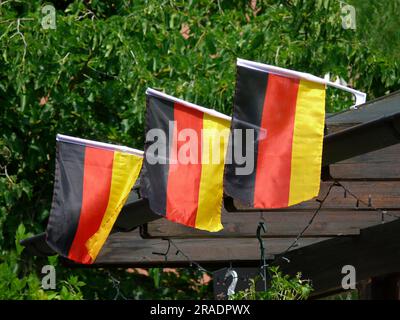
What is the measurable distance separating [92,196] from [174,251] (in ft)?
4.93

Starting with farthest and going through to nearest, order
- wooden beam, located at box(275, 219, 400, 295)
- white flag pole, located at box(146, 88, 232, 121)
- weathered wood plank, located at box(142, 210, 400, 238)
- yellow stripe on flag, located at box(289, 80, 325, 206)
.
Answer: wooden beam, located at box(275, 219, 400, 295) → weathered wood plank, located at box(142, 210, 400, 238) → white flag pole, located at box(146, 88, 232, 121) → yellow stripe on flag, located at box(289, 80, 325, 206)

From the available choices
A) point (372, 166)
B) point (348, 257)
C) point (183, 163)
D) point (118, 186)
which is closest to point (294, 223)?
point (348, 257)

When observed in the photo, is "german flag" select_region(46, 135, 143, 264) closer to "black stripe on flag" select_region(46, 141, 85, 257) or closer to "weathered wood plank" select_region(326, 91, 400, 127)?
"black stripe on flag" select_region(46, 141, 85, 257)

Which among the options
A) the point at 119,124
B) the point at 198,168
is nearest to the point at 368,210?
the point at 198,168

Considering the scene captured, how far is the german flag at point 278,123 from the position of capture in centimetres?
603

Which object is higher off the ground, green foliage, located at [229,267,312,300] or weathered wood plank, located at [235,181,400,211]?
weathered wood plank, located at [235,181,400,211]

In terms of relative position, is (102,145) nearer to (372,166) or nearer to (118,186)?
(118,186)

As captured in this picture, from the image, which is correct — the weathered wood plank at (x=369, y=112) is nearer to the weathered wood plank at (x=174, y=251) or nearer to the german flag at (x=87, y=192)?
the german flag at (x=87, y=192)

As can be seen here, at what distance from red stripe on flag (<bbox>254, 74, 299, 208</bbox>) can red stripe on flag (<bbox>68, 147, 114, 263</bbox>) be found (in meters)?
1.02

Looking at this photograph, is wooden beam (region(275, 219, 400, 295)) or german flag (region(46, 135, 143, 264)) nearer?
german flag (region(46, 135, 143, 264))

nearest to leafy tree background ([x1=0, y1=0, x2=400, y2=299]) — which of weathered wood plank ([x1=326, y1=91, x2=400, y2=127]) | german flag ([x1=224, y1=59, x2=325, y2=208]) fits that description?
weathered wood plank ([x1=326, y1=91, x2=400, y2=127])

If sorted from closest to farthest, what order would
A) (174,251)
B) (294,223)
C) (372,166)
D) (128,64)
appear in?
(372,166)
(294,223)
(174,251)
(128,64)

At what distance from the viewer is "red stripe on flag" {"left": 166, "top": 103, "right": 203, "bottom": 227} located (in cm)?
632

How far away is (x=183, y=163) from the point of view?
6.36 metres
